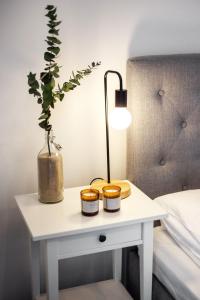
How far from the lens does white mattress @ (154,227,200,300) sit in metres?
1.27

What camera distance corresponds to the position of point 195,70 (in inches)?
62.6

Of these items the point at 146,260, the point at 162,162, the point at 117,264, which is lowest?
the point at 117,264

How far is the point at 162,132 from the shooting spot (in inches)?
62.6

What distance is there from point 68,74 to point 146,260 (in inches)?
26.4

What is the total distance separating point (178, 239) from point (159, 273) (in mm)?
126

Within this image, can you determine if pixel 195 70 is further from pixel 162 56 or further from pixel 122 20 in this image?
pixel 122 20

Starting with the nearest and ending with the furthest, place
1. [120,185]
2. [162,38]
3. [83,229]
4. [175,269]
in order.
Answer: [83,229], [175,269], [120,185], [162,38]

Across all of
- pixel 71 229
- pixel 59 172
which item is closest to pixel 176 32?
pixel 59 172

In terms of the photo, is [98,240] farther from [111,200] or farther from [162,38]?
[162,38]

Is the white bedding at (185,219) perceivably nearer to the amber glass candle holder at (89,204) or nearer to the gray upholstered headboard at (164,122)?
the gray upholstered headboard at (164,122)

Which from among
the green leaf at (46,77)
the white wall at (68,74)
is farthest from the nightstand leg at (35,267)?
the green leaf at (46,77)

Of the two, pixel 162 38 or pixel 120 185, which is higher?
pixel 162 38

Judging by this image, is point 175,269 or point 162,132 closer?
point 175,269

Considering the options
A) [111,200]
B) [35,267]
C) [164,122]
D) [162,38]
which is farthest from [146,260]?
[162,38]
